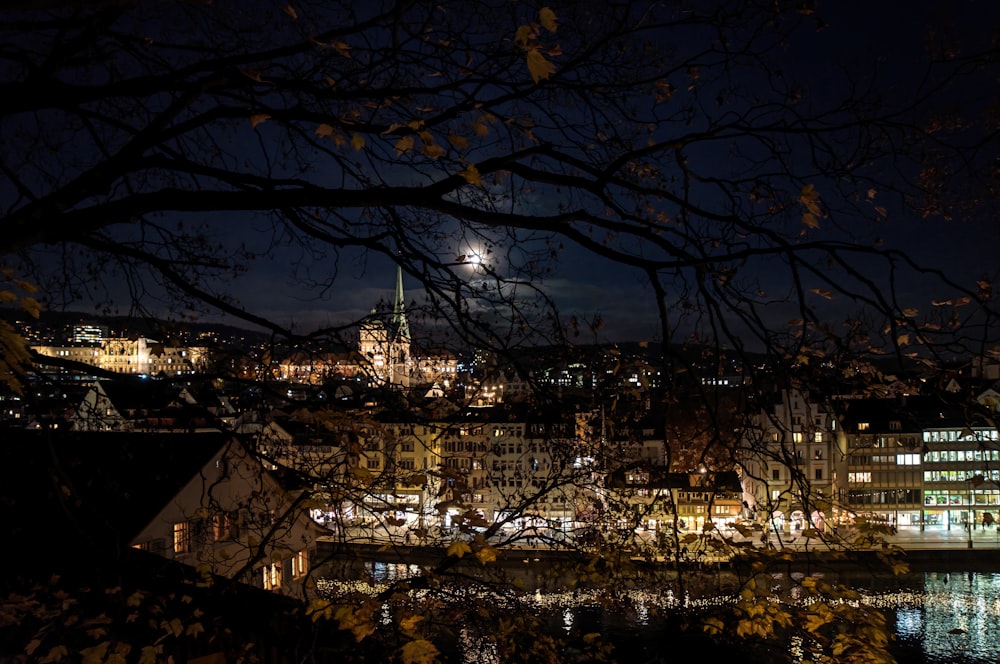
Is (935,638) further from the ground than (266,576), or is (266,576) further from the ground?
(266,576)

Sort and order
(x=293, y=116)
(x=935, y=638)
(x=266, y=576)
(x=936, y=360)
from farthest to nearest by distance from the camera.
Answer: (x=935, y=638) < (x=266, y=576) < (x=293, y=116) < (x=936, y=360)

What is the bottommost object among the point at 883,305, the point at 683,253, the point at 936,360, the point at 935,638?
the point at 935,638

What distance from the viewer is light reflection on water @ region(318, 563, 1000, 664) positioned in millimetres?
22219

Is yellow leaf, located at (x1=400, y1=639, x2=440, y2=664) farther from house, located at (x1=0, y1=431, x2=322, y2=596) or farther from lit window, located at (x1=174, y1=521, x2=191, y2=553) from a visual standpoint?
lit window, located at (x1=174, y1=521, x2=191, y2=553)

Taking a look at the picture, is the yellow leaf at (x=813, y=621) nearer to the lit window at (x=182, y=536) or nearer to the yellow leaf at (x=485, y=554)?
the yellow leaf at (x=485, y=554)

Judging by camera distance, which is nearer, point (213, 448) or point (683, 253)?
point (683, 253)

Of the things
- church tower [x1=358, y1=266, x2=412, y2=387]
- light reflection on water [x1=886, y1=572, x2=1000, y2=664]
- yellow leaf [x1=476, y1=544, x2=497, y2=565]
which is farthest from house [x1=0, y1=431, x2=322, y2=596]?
light reflection on water [x1=886, y1=572, x2=1000, y2=664]

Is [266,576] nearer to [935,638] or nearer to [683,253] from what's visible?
[683,253]

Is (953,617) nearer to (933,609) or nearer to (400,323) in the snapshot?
(933,609)

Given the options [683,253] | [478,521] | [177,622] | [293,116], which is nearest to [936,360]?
[683,253]

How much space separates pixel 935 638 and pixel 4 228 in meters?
27.8

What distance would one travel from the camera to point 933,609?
86.5 ft

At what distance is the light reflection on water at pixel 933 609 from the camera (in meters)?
22.2

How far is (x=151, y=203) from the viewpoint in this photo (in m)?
2.93
